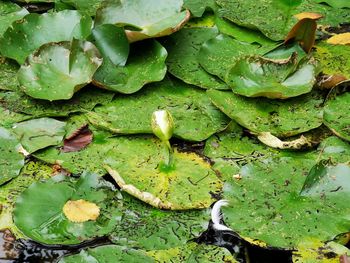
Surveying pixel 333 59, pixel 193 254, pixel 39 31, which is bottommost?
pixel 193 254

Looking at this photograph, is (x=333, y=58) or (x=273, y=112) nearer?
(x=273, y=112)

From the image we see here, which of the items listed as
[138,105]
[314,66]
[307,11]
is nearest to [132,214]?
[138,105]

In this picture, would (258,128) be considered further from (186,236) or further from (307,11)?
(307,11)

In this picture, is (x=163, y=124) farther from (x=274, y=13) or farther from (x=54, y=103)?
(x=274, y=13)

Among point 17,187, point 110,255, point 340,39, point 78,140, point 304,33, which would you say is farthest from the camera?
point 340,39

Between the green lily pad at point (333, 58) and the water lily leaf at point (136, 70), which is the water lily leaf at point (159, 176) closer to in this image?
the water lily leaf at point (136, 70)

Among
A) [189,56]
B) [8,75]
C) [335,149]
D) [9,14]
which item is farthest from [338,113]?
[9,14]

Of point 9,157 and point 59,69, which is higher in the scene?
point 59,69
